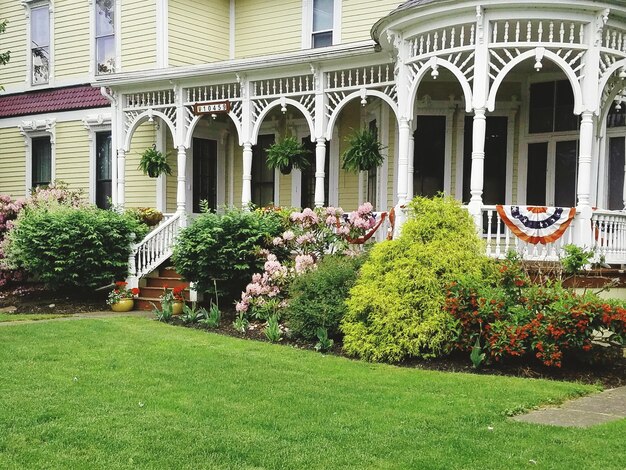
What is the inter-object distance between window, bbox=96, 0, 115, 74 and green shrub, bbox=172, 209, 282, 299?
7933mm

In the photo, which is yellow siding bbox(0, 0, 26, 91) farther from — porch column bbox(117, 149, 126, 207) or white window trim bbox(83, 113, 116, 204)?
porch column bbox(117, 149, 126, 207)

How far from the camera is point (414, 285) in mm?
9023

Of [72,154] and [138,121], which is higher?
[138,121]

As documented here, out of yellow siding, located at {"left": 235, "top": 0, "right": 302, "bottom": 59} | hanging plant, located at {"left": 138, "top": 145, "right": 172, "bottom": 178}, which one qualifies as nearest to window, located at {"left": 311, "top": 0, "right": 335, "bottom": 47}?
yellow siding, located at {"left": 235, "top": 0, "right": 302, "bottom": 59}

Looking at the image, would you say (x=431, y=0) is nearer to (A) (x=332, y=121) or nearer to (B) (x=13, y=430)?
(A) (x=332, y=121)

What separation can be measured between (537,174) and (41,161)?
1436cm

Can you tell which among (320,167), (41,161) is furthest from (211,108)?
(41,161)

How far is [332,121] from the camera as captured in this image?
13539mm

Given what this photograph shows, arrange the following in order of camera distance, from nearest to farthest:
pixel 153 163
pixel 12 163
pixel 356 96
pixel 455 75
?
pixel 455 75 → pixel 356 96 → pixel 153 163 → pixel 12 163

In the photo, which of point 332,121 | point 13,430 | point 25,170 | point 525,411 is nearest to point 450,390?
point 525,411

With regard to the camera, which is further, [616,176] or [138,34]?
[138,34]

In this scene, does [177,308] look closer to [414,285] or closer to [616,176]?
[414,285]

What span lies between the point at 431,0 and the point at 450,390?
21.1 ft

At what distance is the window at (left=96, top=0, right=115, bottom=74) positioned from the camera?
1862cm
